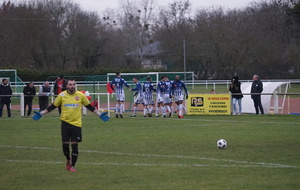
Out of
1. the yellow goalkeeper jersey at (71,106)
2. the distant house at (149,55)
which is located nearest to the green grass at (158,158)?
the yellow goalkeeper jersey at (71,106)

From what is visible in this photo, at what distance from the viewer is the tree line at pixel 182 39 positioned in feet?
218

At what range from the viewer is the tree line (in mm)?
66500

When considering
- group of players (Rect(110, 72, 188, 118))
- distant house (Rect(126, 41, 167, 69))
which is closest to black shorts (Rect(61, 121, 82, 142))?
group of players (Rect(110, 72, 188, 118))

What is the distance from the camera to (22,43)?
6619 centimetres

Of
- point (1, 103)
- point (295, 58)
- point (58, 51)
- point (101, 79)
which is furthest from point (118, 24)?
point (1, 103)

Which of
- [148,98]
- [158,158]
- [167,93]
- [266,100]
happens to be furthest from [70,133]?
[266,100]

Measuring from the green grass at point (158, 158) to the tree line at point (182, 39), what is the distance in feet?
147

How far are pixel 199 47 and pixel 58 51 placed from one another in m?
16.9

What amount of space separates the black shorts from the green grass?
0.62 m

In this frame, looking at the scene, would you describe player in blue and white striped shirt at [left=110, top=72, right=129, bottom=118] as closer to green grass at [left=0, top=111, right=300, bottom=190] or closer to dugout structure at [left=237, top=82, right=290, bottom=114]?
green grass at [left=0, top=111, right=300, bottom=190]

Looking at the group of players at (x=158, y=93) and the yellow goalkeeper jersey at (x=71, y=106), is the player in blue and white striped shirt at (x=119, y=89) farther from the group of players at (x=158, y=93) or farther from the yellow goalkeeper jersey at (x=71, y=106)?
the yellow goalkeeper jersey at (x=71, y=106)

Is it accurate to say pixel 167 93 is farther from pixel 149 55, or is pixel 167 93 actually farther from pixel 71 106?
pixel 149 55

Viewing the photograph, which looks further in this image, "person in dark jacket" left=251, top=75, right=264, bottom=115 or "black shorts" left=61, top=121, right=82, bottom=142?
"person in dark jacket" left=251, top=75, right=264, bottom=115

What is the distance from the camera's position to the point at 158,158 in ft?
43.1
